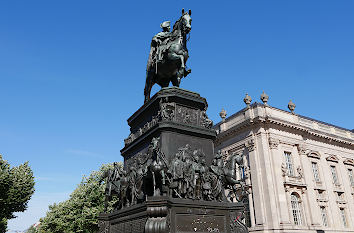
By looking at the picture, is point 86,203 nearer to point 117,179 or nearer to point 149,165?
point 117,179

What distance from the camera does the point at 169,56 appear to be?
10047 millimetres

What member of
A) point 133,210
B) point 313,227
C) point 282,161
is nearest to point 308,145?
point 282,161

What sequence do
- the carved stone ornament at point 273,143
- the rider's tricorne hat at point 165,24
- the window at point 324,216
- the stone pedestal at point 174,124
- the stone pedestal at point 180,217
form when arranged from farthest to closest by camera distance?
the window at point 324,216 → the carved stone ornament at point 273,143 → the rider's tricorne hat at point 165,24 → the stone pedestal at point 174,124 → the stone pedestal at point 180,217

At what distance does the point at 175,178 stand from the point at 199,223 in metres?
1.23

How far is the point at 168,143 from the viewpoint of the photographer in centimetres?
816

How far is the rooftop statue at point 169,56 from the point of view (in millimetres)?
10078

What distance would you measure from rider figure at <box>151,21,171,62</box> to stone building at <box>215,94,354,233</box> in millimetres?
25132

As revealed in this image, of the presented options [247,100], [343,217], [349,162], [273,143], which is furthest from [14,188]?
[349,162]

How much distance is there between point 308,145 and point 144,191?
34.6 meters

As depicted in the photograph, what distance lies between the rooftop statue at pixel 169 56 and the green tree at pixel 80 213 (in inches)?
892

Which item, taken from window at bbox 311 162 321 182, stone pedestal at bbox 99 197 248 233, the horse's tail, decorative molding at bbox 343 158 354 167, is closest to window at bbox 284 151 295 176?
window at bbox 311 162 321 182

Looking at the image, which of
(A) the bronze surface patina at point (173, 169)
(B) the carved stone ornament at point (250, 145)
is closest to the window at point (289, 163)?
(B) the carved stone ornament at point (250, 145)

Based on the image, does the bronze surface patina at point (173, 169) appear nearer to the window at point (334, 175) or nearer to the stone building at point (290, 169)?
the stone building at point (290, 169)

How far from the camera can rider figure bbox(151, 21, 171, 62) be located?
10.4 m
